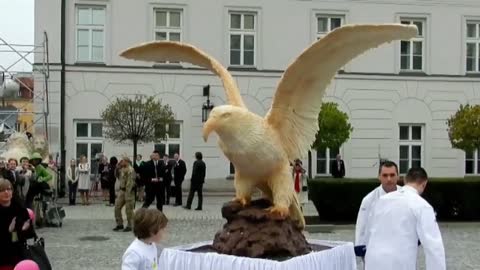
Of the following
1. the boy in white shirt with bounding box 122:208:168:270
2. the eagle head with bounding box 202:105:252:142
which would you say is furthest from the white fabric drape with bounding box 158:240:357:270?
the eagle head with bounding box 202:105:252:142

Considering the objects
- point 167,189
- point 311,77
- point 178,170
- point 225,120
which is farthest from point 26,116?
point 225,120

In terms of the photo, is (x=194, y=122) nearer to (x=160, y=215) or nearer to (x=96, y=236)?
(x=96, y=236)

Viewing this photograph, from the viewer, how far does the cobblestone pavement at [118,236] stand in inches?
463

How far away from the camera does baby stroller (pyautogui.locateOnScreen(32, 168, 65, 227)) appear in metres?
15.9

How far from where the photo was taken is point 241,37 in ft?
92.1

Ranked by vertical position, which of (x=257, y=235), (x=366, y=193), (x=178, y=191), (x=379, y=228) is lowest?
(x=178, y=191)

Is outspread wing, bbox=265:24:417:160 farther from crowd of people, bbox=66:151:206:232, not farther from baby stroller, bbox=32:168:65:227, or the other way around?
baby stroller, bbox=32:168:65:227

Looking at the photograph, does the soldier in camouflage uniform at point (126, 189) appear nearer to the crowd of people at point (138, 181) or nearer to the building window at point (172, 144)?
the crowd of people at point (138, 181)

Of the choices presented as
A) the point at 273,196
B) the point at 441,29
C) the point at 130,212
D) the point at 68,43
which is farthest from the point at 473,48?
the point at 273,196

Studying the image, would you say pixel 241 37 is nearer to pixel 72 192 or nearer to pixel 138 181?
pixel 72 192

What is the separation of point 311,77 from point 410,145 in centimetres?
2347

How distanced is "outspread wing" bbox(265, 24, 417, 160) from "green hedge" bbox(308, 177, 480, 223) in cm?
1005

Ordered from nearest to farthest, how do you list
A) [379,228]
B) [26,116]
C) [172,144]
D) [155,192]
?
[379,228]
[155,192]
[172,144]
[26,116]

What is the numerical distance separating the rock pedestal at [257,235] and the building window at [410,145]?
23276 millimetres
